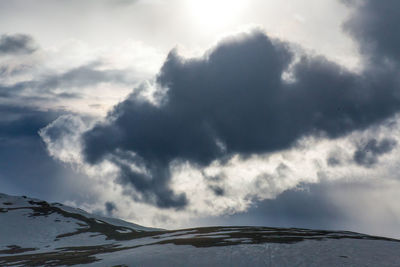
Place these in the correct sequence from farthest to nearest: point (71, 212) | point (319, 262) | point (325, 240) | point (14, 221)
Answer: point (71, 212), point (14, 221), point (325, 240), point (319, 262)

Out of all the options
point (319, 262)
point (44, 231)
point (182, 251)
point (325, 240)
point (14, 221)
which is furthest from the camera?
point (14, 221)

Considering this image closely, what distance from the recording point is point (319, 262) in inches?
1945

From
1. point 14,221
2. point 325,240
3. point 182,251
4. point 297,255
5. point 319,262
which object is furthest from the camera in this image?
point 14,221

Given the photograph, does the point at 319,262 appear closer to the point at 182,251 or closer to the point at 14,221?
the point at 182,251

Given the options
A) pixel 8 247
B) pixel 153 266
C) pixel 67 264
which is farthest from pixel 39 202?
pixel 153 266

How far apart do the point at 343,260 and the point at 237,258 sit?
15.5 meters

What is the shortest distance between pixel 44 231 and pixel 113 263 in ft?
322

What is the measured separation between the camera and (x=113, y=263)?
5394 cm

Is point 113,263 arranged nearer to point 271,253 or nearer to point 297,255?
point 271,253

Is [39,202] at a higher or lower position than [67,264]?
higher

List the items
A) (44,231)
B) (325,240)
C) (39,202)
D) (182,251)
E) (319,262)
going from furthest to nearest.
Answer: (39,202) → (44,231) → (325,240) → (182,251) → (319,262)

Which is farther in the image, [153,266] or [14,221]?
[14,221]

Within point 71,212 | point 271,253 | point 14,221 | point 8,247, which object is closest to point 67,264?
point 271,253

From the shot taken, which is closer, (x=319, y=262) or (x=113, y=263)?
(x=319, y=262)
